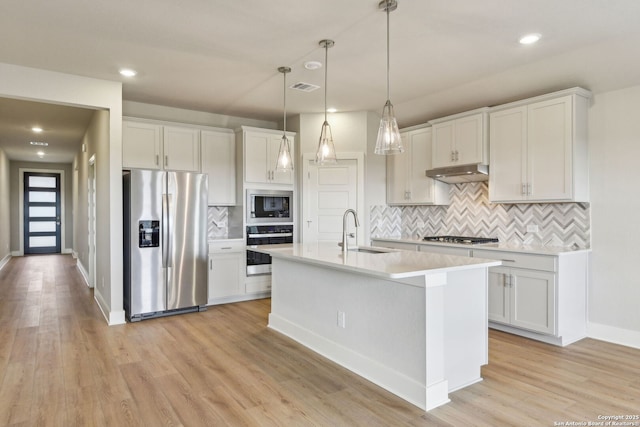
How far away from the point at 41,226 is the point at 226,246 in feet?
29.0

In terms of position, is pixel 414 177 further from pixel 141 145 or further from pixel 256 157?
pixel 141 145

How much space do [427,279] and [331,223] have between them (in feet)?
10.1

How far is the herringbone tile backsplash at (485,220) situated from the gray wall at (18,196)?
32.2 ft

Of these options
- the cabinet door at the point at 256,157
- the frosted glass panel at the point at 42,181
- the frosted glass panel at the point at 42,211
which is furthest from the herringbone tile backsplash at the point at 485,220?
the frosted glass panel at the point at 42,181

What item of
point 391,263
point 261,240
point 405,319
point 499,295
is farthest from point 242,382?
point 261,240

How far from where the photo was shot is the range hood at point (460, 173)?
433 cm

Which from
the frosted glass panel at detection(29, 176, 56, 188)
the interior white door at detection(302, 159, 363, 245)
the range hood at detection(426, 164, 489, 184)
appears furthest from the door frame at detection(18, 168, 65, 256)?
the range hood at detection(426, 164, 489, 184)

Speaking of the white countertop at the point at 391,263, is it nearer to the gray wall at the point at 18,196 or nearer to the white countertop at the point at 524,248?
the white countertop at the point at 524,248

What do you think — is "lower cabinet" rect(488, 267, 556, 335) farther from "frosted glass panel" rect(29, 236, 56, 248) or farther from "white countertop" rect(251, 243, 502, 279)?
"frosted glass panel" rect(29, 236, 56, 248)

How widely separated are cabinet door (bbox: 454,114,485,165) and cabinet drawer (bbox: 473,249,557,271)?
3.40ft

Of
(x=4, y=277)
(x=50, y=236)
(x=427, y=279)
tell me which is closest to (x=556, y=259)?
(x=427, y=279)

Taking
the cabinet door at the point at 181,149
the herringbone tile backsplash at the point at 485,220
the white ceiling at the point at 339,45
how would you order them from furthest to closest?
the cabinet door at the point at 181,149, the herringbone tile backsplash at the point at 485,220, the white ceiling at the point at 339,45

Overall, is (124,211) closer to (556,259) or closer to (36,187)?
(556,259)

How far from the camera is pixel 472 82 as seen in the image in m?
4.12
